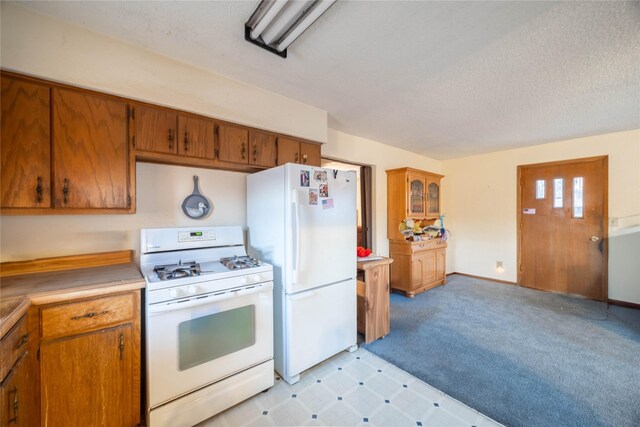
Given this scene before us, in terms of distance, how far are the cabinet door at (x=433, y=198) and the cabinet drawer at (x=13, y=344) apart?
4.52 meters

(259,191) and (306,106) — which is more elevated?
(306,106)

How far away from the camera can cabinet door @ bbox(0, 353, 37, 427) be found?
968mm

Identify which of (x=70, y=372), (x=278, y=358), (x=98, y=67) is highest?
(x=98, y=67)

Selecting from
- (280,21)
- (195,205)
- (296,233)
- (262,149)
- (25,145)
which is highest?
(280,21)

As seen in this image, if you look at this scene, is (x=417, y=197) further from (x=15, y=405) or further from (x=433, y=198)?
(x=15, y=405)

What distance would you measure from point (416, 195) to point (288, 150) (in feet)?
8.23

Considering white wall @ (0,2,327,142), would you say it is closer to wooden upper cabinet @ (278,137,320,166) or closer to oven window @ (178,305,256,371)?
wooden upper cabinet @ (278,137,320,166)

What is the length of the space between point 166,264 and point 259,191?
34.8 inches

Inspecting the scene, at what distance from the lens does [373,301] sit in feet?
7.92

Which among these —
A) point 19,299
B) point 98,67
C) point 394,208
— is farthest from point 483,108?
point 19,299

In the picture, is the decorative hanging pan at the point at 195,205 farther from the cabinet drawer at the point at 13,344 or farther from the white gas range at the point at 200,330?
the cabinet drawer at the point at 13,344

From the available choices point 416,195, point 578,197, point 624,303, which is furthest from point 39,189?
point 624,303

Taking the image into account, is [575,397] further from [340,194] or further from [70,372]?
[70,372]

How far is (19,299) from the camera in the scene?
111cm
